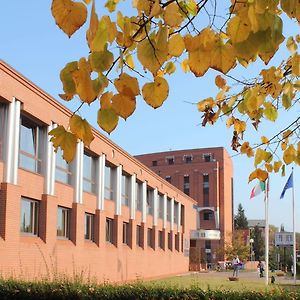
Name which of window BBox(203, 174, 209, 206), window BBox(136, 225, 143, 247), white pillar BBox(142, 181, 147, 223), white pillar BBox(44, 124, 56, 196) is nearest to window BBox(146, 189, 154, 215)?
white pillar BBox(142, 181, 147, 223)

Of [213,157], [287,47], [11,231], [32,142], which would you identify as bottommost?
[11,231]

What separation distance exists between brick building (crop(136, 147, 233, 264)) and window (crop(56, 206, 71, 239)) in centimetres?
5710

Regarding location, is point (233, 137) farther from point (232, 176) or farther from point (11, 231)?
point (232, 176)

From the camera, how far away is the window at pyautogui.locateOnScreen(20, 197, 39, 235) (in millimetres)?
24156

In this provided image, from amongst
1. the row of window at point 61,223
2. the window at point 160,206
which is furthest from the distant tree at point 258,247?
the row of window at point 61,223

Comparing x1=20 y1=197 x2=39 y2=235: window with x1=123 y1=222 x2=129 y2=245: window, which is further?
x1=123 y1=222 x2=129 y2=245: window

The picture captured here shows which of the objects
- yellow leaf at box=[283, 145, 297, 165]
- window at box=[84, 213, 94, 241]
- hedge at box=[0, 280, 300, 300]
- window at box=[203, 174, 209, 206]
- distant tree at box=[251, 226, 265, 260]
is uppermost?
window at box=[203, 174, 209, 206]

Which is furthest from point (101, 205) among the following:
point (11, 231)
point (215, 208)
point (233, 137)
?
point (215, 208)

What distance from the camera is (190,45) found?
3125 millimetres

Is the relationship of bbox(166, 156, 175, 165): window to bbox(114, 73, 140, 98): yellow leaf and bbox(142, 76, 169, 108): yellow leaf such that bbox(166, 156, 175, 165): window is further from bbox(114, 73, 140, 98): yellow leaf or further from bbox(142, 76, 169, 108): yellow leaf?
bbox(114, 73, 140, 98): yellow leaf

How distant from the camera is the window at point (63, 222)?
2802 cm

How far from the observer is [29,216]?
24.9 metres

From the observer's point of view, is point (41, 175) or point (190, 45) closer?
point (190, 45)

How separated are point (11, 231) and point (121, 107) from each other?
20.5 meters
